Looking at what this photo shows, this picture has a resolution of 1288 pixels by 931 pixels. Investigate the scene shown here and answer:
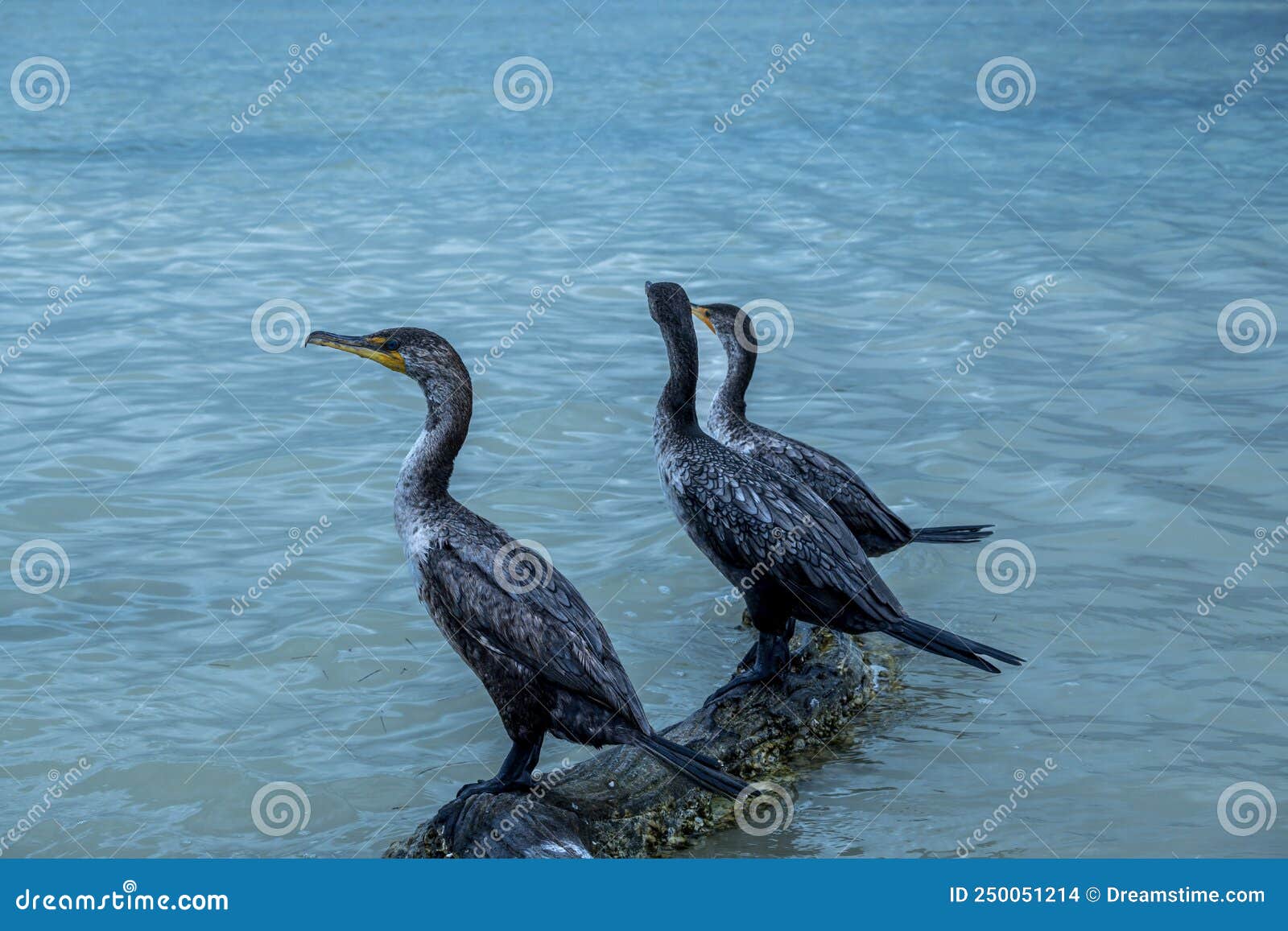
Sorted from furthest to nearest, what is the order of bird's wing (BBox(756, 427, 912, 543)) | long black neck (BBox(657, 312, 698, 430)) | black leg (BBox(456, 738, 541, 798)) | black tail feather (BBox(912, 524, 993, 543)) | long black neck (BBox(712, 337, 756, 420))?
black tail feather (BBox(912, 524, 993, 543)) < long black neck (BBox(712, 337, 756, 420)) < bird's wing (BBox(756, 427, 912, 543)) < long black neck (BBox(657, 312, 698, 430)) < black leg (BBox(456, 738, 541, 798))

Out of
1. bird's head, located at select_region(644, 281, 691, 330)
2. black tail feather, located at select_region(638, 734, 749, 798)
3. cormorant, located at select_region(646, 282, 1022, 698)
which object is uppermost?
bird's head, located at select_region(644, 281, 691, 330)

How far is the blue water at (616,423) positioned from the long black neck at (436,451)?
4.82ft

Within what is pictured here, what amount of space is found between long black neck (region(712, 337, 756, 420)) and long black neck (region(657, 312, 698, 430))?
0.57 meters

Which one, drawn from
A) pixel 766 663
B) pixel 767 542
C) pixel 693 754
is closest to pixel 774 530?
pixel 767 542

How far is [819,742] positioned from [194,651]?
3259 mm

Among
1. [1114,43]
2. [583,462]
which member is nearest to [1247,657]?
[583,462]

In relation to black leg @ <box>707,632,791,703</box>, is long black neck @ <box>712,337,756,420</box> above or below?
above

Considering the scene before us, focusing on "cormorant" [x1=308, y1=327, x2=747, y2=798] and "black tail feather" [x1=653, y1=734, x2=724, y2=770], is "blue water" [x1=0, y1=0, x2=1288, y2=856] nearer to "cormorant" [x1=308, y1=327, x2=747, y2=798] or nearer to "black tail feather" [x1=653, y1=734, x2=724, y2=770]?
"black tail feather" [x1=653, y1=734, x2=724, y2=770]

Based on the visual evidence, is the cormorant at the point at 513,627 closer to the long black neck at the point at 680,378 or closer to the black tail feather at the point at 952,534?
the long black neck at the point at 680,378

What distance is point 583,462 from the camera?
9.65 meters

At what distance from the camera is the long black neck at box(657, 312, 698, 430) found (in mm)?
6234

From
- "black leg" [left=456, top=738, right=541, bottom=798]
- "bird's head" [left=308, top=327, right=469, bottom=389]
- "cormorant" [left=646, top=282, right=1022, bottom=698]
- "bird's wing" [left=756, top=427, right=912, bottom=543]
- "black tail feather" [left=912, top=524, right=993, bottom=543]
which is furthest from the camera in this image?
"black tail feather" [left=912, top=524, right=993, bottom=543]

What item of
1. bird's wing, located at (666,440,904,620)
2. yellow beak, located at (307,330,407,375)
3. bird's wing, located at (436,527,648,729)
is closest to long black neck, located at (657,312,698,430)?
bird's wing, located at (666,440,904,620)

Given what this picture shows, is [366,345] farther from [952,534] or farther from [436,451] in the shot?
[952,534]
